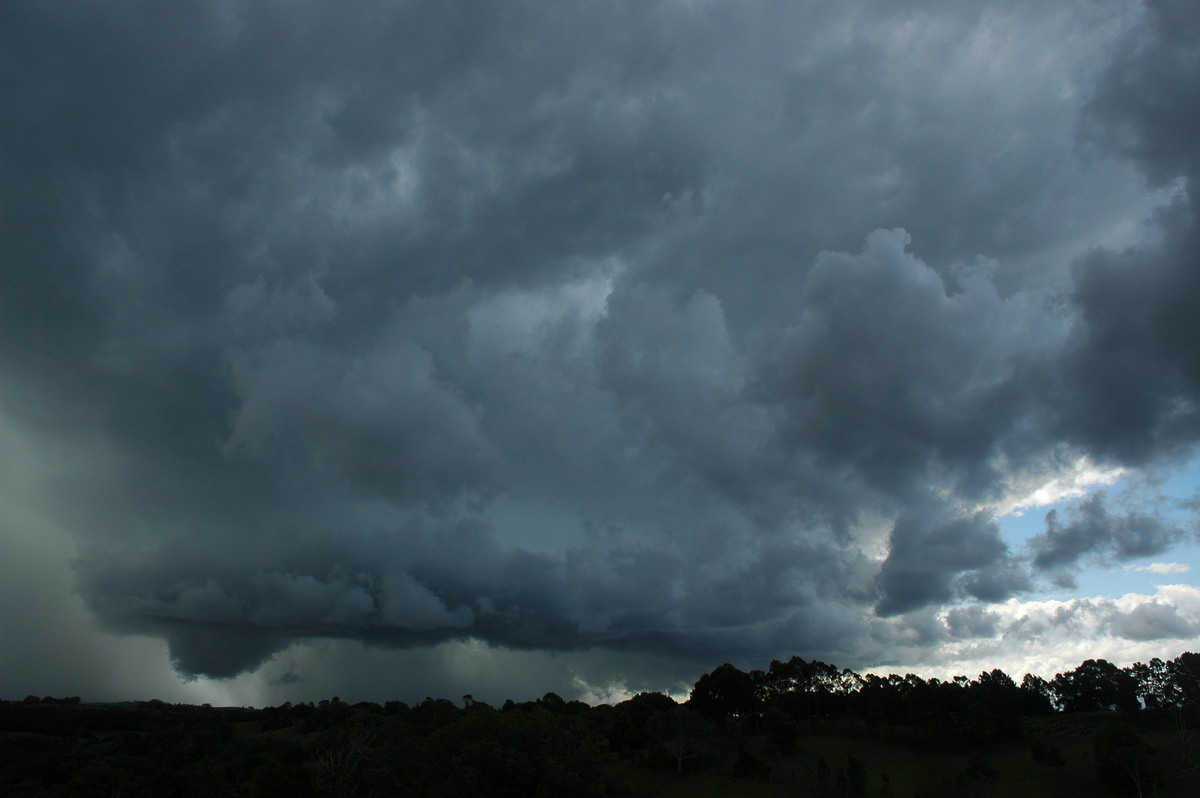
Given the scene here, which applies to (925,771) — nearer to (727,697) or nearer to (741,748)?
(741,748)

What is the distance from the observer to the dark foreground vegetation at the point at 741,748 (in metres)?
73.0

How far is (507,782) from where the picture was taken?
6475 centimetres

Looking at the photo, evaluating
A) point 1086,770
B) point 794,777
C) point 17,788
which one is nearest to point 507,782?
point 794,777

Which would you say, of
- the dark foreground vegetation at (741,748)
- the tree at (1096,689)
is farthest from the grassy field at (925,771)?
the tree at (1096,689)

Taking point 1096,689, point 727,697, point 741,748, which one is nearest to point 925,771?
point 741,748

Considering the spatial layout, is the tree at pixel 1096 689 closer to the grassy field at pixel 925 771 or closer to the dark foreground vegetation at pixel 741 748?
the dark foreground vegetation at pixel 741 748

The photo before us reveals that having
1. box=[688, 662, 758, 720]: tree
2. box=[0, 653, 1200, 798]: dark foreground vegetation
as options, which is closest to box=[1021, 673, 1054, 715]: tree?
box=[0, 653, 1200, 798]: dark foreground vegetation

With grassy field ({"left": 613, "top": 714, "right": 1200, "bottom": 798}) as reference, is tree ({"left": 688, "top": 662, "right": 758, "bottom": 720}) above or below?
above

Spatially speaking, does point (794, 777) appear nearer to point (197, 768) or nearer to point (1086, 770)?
point (1086, 770)

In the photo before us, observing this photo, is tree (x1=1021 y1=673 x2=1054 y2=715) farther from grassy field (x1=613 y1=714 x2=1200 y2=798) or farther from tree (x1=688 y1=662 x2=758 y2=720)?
tree (x1=688 y1=662 x2=758 y2=720)

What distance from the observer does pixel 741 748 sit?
147375 millimetres

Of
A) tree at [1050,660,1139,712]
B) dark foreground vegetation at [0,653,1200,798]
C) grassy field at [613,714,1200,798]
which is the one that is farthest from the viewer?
tree at [1050,660,1139,712]

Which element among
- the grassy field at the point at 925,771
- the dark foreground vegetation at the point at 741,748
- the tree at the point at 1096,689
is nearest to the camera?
the dark foreground vegetation at the point at 741,748

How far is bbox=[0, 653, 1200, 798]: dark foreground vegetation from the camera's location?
73.0 m
